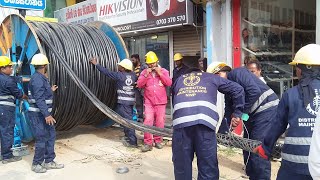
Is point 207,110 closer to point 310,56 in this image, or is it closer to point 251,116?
point 251,116

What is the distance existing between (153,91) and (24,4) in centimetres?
Answer: 376

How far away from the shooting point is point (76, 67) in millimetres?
6184

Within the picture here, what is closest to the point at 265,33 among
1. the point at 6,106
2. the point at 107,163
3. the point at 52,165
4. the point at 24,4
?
the point at 107,163

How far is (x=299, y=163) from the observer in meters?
2.48

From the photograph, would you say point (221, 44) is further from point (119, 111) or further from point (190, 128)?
point (190, 128)

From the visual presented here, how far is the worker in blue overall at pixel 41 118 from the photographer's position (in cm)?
494

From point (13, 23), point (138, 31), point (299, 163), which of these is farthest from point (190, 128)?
point (138, 31)

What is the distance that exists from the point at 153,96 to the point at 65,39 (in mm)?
1942

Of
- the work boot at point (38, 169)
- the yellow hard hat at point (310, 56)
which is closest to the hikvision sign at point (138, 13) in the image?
the work boot at point (38, 169)

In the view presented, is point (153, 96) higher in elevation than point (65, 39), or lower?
lower

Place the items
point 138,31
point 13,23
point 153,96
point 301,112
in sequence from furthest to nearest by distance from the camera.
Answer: point 138,31 < point 13,23 < point 153,96 < point 301,112

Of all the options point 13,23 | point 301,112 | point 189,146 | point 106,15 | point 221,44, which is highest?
point 106,15

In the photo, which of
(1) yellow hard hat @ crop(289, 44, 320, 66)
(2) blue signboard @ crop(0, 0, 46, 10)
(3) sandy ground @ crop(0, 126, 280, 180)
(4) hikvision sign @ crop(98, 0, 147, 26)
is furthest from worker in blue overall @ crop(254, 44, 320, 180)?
(2) blue signboard @ crop(0, 0, 46, 10)

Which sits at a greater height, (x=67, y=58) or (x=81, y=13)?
(x=81, y=13)
